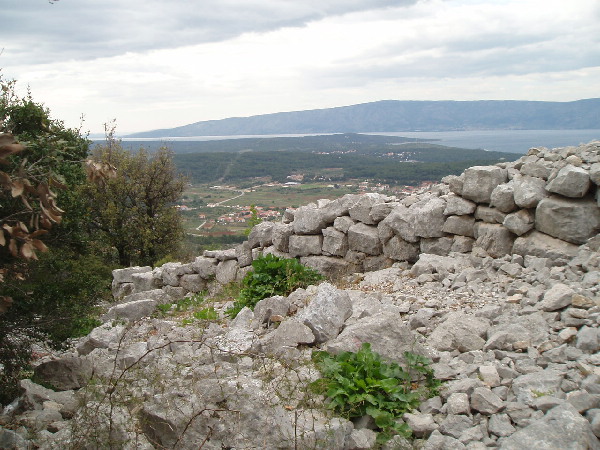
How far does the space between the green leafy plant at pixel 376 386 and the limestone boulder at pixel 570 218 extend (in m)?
4.32

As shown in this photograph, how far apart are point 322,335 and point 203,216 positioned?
3250 centimetres

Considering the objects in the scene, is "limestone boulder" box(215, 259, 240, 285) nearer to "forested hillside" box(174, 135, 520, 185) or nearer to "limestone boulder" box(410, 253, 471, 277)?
"limestone boulder" box(410, 253, 471, 277)

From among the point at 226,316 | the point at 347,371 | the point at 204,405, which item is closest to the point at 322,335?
the point at 347,371

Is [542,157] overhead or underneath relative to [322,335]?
overhead

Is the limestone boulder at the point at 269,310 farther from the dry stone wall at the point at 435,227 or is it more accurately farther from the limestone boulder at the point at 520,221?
the limestone boulder at the point at 520,221

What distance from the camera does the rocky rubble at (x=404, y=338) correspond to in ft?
15.4

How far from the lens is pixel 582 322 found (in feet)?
20.0

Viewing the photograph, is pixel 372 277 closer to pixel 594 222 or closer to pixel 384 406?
pixel 594 222

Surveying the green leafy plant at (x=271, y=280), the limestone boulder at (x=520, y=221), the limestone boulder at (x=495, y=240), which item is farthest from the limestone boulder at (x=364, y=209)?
the limestone boulder at (x=520, y=221)

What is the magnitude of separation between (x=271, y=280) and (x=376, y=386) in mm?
4472

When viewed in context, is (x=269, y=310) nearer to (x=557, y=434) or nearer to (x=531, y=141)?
(x=557, y=434)

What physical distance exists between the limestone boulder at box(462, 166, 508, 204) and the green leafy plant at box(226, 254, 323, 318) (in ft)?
11.4

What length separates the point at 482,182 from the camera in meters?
9.92

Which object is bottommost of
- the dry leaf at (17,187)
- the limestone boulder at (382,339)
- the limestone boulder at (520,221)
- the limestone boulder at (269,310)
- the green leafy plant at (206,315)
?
the green leafy plant at (206,315)
